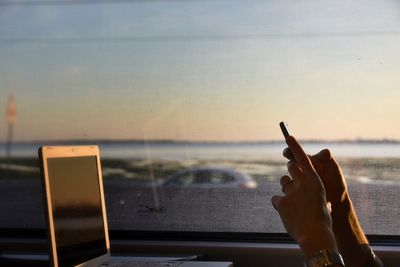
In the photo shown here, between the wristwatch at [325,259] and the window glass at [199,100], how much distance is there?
85 cm

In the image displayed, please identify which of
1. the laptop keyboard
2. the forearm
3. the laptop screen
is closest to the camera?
the forearm

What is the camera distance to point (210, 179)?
6.49ft

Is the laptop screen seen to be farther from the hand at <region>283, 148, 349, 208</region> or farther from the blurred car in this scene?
the hand at <region>283, 148, 349, 208</region>

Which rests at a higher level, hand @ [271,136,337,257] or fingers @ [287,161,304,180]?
fingers @ [287,161,304,180]

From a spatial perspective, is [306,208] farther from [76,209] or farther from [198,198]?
[198,198]

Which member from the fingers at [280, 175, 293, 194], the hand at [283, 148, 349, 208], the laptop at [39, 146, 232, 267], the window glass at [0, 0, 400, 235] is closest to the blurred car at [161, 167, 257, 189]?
the window glass at [0, 0, 400, 235]

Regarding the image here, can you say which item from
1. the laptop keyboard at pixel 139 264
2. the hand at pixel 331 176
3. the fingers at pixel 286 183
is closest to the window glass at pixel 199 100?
the laptop keyboard at pixel 139 264

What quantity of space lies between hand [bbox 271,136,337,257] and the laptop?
0.63 meters

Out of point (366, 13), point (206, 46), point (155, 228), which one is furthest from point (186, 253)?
point (366, 13)

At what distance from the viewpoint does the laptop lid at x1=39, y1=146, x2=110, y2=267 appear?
1.46 metres

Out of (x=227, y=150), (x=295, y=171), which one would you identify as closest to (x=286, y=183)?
(x=295, y=171)

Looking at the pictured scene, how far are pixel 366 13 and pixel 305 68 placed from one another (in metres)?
0.27

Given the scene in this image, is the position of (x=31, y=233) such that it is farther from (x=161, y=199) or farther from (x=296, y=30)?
(x=296, y=30)

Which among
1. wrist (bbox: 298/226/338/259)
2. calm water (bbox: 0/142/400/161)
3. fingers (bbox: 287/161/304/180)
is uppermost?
calm water (bbox: 0/142/400/161)
